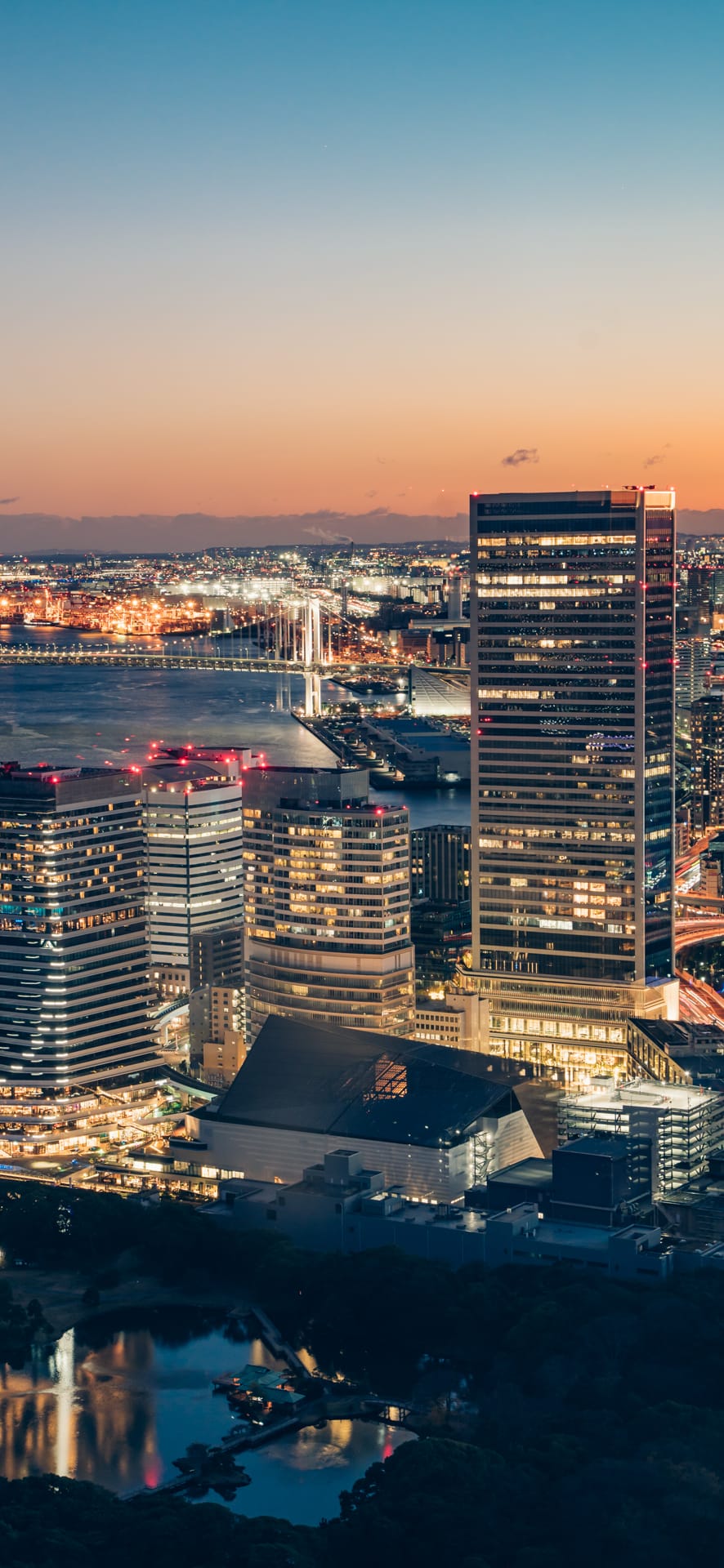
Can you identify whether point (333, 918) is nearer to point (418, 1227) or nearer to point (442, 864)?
point (418, 1227)

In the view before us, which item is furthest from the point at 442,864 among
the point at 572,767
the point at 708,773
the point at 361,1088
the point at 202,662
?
the point at 202,662

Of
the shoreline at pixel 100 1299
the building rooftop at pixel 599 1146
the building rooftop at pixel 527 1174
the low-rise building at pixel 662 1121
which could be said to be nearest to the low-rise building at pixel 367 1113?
the building rooftop at pixel 527 1174

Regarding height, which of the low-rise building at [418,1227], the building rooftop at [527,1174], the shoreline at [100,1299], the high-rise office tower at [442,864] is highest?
the high-rise office tower at [442,864]

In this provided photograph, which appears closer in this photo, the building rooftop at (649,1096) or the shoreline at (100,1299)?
the shoreline at (100,1299)

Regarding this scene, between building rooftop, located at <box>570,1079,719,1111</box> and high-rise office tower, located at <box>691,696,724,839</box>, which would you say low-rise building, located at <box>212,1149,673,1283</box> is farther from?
high-rise office tower, located at <box>691,696,724,839</box>

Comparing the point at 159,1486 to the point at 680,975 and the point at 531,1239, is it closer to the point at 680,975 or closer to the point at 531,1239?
the point at 531,1239

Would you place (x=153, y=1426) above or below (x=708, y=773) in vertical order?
below

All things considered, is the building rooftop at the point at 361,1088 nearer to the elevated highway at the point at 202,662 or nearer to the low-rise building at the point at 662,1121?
the low-rise building at the point at 662,1121
